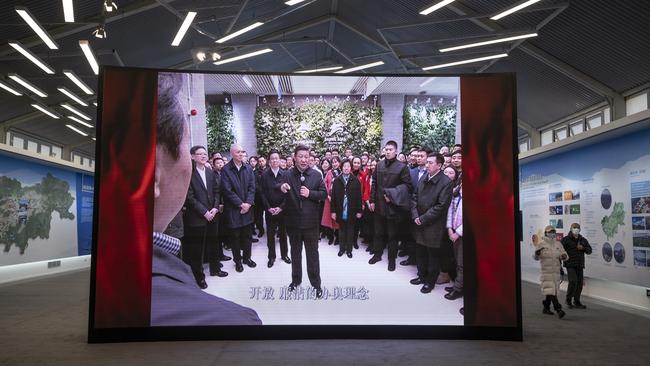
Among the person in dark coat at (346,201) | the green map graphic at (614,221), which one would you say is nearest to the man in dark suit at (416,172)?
the person in dark coat at (346,201)

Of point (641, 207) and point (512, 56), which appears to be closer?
point (641, 207)

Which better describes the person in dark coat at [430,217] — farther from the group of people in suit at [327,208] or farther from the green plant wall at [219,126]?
the green plant wall at [219,126]

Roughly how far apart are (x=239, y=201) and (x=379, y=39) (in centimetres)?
1000

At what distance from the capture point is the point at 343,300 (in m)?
5.82

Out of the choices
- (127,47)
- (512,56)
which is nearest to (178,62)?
(127,47)

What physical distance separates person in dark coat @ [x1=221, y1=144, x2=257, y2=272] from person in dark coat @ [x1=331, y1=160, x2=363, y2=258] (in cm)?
99

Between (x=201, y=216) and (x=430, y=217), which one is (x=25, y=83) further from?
(x=430, y=217)

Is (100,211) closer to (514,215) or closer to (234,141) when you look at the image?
(234,141)

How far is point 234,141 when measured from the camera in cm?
605

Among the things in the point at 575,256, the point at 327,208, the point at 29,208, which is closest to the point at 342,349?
the point at 327,208

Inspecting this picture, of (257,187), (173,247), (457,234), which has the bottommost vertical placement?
(173,247)

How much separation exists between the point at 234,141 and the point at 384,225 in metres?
2.02

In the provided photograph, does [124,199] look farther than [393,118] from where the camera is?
No

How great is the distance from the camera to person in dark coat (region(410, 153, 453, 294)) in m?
5.87
